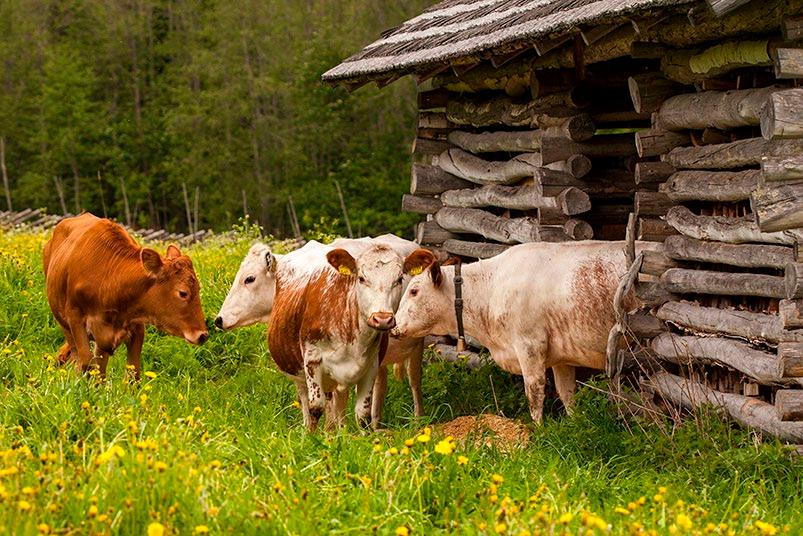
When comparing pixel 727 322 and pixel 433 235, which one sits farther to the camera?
pixel 433 235

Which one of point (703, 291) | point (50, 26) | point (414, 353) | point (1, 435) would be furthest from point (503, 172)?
point (50, 26)

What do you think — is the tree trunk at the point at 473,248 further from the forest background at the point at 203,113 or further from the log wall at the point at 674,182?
the forest background at the point at 203,113

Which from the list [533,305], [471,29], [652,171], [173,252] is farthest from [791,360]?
[173,252]

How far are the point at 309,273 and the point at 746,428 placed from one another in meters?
3.38

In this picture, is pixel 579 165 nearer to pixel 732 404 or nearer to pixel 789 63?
pixel 732 404

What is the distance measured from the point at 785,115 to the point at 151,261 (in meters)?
4.88

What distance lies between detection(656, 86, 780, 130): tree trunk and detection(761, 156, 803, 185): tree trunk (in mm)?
367

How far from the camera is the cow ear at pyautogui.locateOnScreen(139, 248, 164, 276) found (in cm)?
977

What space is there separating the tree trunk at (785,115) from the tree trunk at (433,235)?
228 inches

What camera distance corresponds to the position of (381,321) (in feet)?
27.1

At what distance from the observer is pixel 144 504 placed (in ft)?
16.8

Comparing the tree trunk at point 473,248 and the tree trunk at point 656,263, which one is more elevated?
the tree trunk at point 656,263

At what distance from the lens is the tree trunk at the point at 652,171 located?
9.16 metres

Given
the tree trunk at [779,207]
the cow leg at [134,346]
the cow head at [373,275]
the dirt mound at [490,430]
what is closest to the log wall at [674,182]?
the tree trunk at [779,207]
